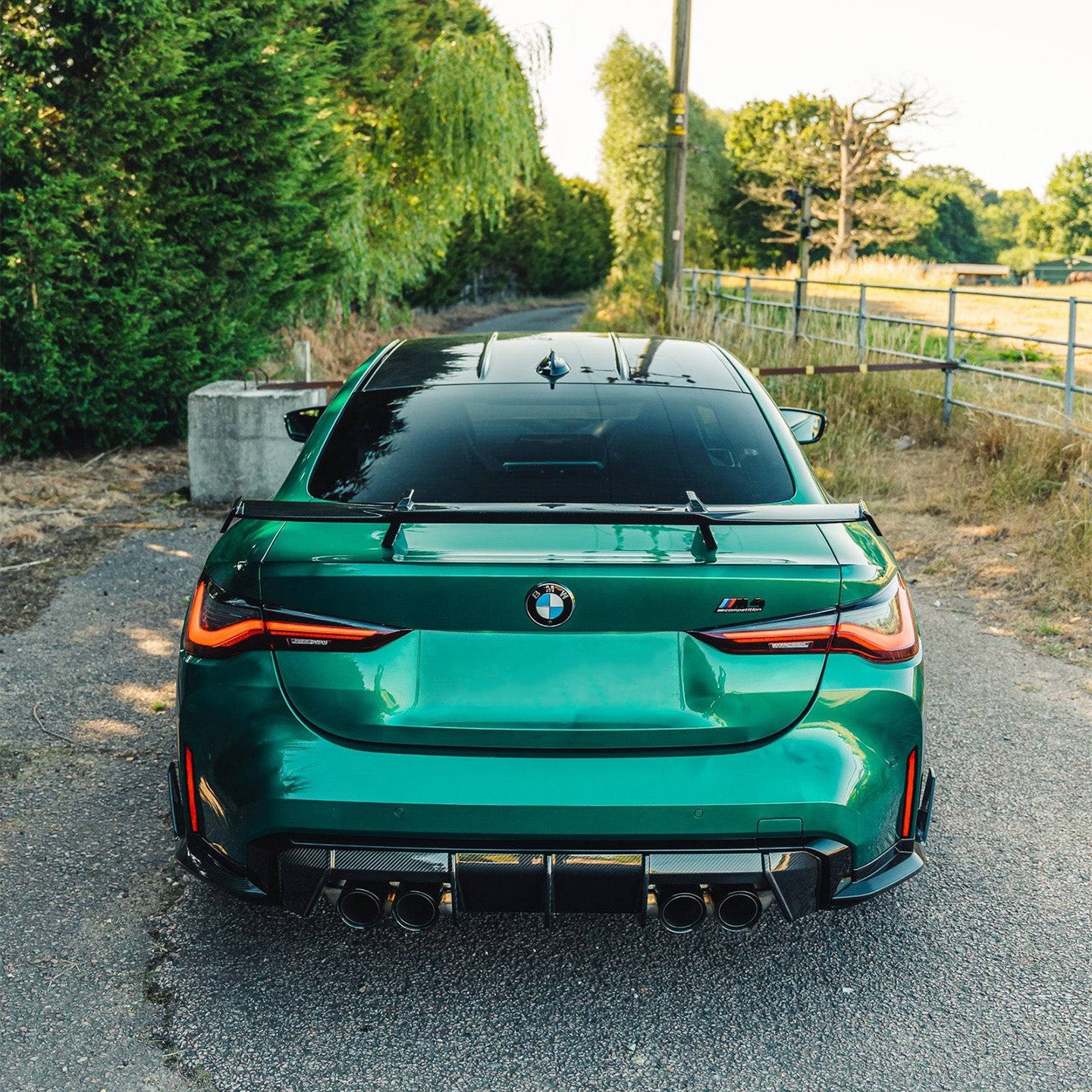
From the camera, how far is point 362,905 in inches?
109

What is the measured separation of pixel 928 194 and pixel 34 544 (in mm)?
108496

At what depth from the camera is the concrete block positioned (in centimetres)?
934

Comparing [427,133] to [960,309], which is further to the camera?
[960,309]

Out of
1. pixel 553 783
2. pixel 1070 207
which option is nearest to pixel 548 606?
pixel 553 783

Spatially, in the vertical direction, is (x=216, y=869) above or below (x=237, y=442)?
below

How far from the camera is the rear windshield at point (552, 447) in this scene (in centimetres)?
335

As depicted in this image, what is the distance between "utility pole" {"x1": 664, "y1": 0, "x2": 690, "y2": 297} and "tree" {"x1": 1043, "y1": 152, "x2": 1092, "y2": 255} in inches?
4096

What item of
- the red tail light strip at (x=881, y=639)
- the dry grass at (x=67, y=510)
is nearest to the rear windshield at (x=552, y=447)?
the red tail light strip at (x=881, y=639)

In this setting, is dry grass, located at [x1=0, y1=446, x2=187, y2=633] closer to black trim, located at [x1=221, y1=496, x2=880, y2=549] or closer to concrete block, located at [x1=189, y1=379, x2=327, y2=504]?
concrete block, located at [x1=189, y1=379, x2=327, y2=504]

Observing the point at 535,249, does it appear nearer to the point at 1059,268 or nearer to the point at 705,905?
the point at 705,905

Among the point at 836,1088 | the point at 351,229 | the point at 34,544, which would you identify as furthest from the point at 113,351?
the point at 836,1088

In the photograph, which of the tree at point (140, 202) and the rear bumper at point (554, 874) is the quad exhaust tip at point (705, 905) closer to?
the rear bumper at point (554, 874)

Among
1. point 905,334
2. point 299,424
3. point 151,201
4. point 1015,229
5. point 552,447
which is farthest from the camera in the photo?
point 1015,229

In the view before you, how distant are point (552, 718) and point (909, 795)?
89cm
